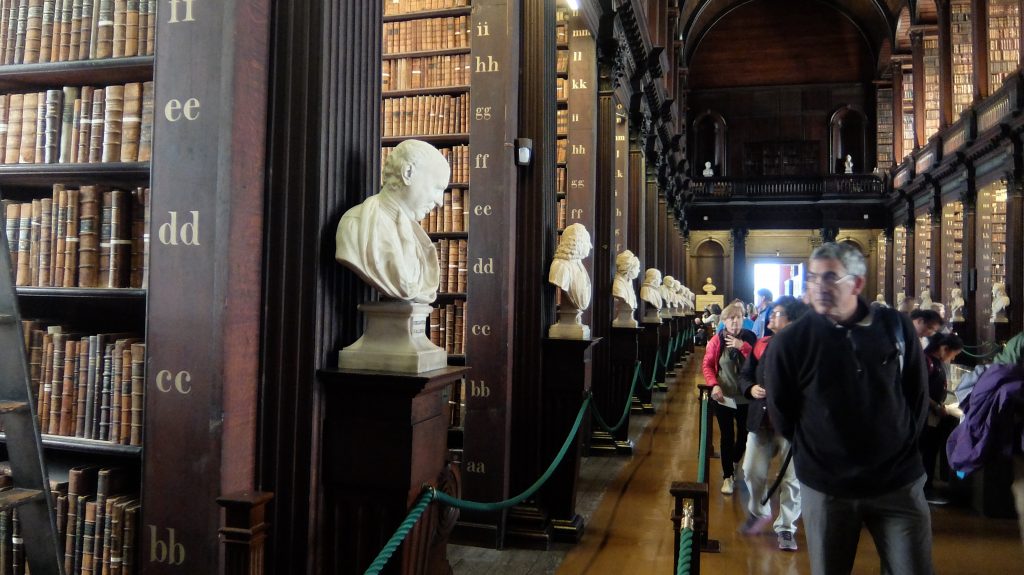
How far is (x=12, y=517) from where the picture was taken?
220 cm

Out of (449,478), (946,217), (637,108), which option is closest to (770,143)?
(946,217)

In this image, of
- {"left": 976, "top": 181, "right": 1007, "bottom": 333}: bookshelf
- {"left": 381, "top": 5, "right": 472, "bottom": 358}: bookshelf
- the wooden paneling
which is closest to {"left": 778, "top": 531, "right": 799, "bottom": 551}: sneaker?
{"left": 381, "top": 5, "right": 472, "bottom": 358}: bookshelf

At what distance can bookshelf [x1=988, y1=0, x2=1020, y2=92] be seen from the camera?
13.1 m

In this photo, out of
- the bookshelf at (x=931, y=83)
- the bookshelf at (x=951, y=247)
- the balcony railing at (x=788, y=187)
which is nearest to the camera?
the bookshelf at (x=951, y=247)

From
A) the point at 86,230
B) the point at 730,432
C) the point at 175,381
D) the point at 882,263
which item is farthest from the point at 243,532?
the point at 882,263

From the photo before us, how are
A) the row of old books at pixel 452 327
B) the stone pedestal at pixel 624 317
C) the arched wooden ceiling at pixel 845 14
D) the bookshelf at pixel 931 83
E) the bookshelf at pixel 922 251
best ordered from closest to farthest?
the row of old books at pixel 452 327, the stone pedestal at pixel 624 317, the bookshelf at pixel 931 83, the bookshelf at pixel 922 251, the arched wooden ceiling at pixel 845 14

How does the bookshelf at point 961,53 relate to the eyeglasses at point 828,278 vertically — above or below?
above

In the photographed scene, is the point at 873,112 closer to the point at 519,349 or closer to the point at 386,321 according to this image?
Result: the point at 519,349

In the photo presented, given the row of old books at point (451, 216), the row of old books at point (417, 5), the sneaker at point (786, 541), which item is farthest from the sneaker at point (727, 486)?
the row of old books at point (417, 5)

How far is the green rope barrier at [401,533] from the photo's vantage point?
1.67 metres

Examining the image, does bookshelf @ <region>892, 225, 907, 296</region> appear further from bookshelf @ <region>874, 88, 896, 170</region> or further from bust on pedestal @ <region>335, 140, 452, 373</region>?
bust on pedestal @ <region>335, 140, 452, 373</region>

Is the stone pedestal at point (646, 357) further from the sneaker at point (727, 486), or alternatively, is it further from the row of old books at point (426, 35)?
the row of old books at point (426, 35)

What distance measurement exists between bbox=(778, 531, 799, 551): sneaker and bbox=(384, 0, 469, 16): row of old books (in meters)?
3.67

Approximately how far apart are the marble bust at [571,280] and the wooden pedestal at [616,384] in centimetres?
230
